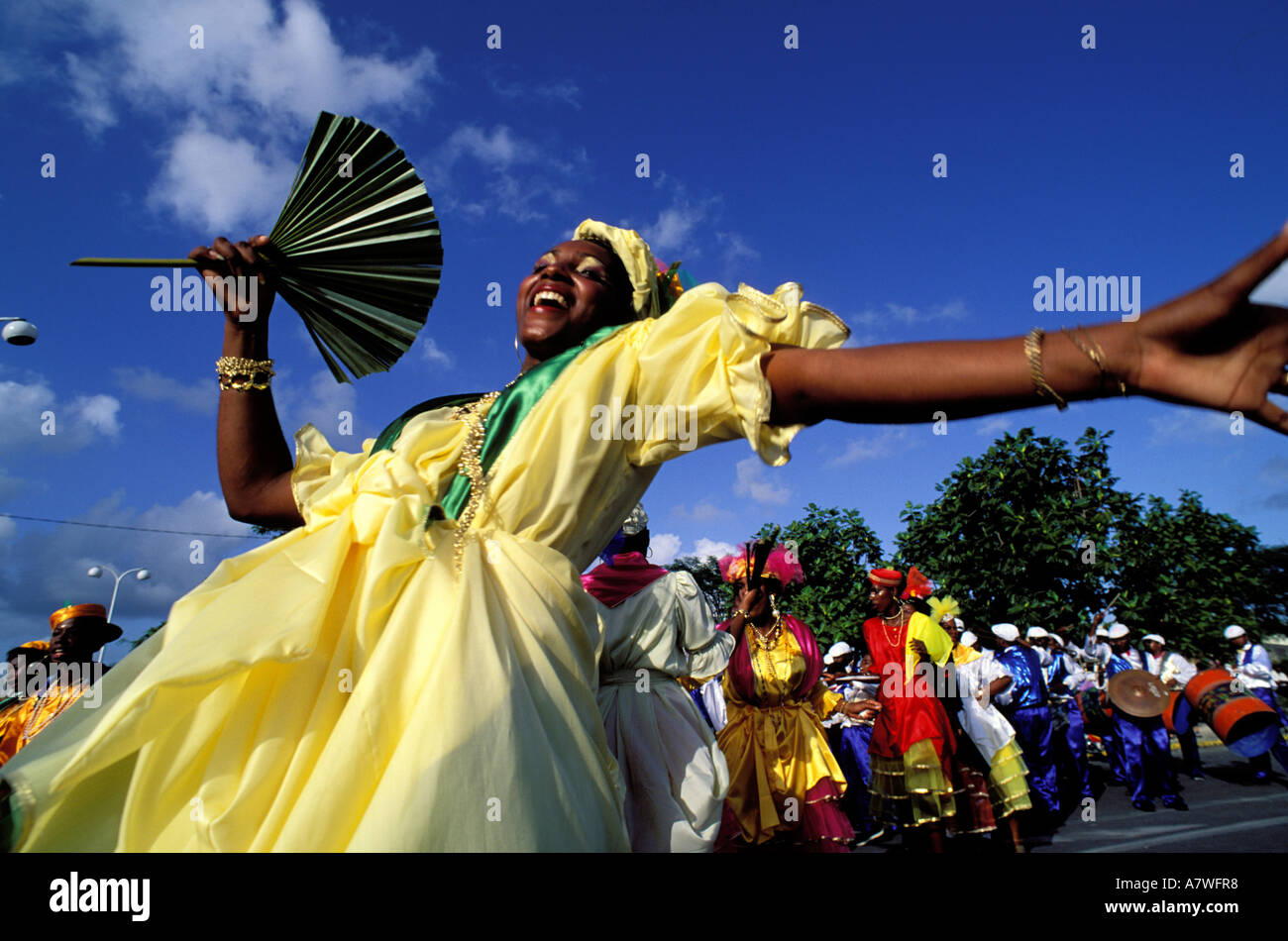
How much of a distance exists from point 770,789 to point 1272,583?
1477 inches

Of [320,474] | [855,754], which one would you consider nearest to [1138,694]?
[855,754]

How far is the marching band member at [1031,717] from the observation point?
10.7 metres

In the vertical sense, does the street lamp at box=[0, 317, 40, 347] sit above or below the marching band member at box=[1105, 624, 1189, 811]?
above

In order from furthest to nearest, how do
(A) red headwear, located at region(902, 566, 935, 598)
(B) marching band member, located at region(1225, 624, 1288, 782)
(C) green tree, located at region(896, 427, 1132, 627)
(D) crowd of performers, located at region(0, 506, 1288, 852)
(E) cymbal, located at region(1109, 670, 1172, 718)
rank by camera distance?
(C) green tree, located at region(896, 427, 1132, 627) < (B) marching band member, located at region(1225, 624, 1288, 782) < (E) cymbal, located at region(1109, 670, 1172, 718) < (A) red headwear, located at region(902, 566, 935, 598) < (D) crowd of performers, located at region(0, 506, 1288, 852)

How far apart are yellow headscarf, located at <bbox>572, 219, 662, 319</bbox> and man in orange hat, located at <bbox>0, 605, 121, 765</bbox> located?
6.31 m

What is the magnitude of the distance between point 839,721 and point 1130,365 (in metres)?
11.5

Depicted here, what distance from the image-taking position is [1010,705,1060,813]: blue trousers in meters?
10.7

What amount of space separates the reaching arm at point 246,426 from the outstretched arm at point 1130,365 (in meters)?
1.52

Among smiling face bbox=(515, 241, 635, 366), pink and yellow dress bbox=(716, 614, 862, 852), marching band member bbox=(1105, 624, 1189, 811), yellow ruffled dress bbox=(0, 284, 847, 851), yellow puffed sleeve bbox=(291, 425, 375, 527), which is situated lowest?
marching band member bbox=(1105, 624, 1189, 811)

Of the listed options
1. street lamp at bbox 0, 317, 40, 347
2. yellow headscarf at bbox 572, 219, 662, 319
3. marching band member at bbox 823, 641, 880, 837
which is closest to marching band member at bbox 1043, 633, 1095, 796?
marching band member at bbox 823, 641, 880, 837

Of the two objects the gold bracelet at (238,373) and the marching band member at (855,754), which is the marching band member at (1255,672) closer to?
the marching band member at (855,754)

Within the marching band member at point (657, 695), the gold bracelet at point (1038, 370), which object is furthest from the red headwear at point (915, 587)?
the gold bracelet at point (1038, 370)

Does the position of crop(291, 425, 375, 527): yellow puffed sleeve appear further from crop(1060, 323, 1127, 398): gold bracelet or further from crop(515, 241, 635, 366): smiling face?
crop(1060, 323, 1127, 398): gold bracelet
